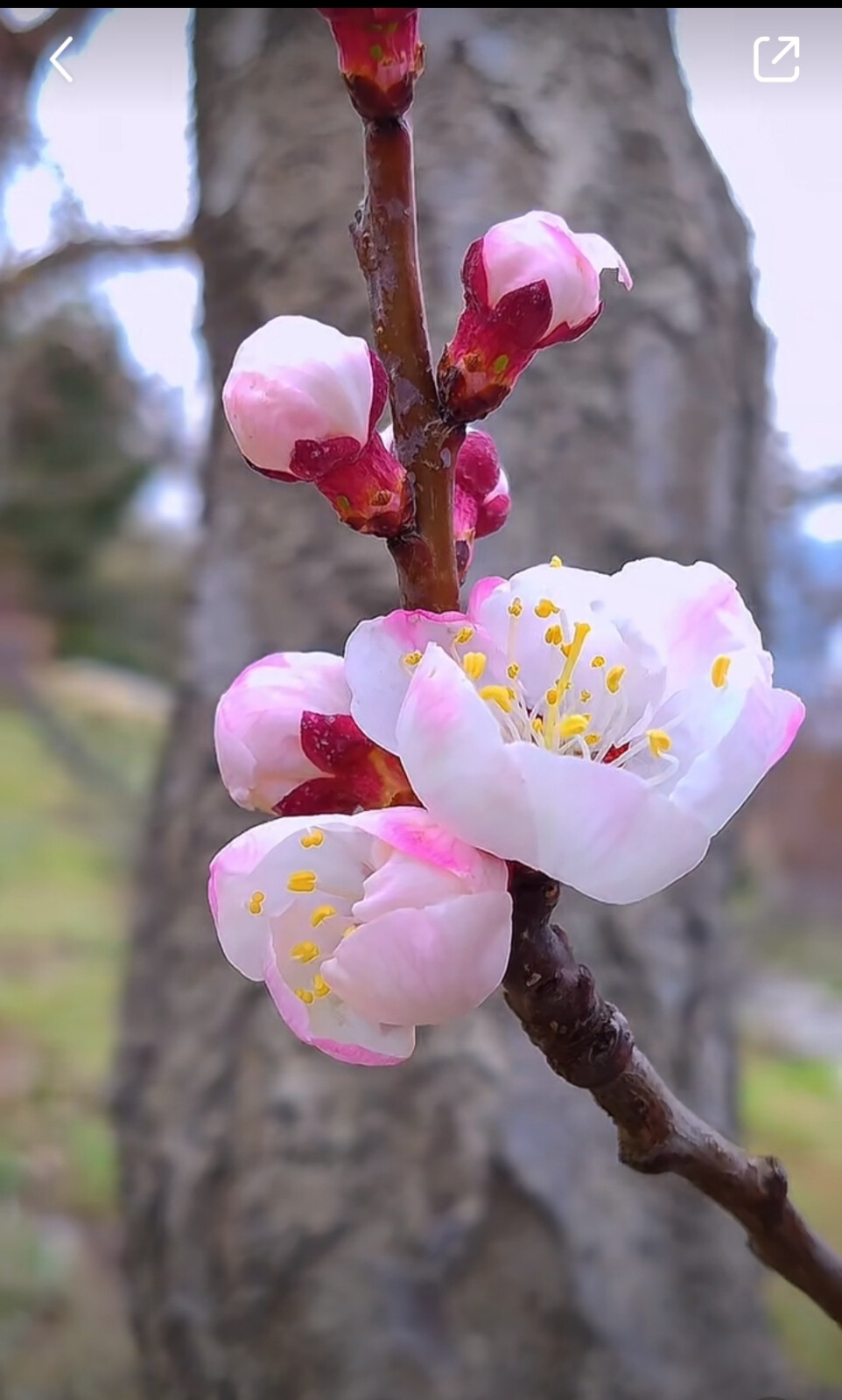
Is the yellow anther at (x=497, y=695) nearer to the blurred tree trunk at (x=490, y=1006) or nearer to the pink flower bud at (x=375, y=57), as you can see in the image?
the pink flower bud at (x=375, y=57)

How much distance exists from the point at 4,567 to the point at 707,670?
240 centimetres

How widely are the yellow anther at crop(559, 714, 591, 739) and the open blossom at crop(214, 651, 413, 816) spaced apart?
0.03m

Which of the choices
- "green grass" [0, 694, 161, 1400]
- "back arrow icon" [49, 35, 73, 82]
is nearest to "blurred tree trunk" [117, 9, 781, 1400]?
"back arrow icon" [49, 35, 73, 82]

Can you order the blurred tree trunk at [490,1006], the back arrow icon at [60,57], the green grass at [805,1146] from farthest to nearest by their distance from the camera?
1. the green grass at [805,1146]
2. the back arrow icon at [60,57]
3. the blurred tree trunk at [490,1006]

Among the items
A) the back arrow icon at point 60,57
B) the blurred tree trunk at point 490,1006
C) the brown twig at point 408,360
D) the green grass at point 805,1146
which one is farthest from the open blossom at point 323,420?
the green grass at point 805,1146

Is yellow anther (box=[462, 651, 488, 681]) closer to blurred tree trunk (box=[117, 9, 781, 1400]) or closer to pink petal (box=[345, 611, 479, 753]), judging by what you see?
pink petal (box=[345, 611, 479, 753])

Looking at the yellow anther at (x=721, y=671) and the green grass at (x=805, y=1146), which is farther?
the green grass at (x=805, y=1146)

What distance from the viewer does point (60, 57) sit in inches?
32.3

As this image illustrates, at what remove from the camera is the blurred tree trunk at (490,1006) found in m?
0.60

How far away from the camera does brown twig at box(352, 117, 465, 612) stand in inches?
6.4

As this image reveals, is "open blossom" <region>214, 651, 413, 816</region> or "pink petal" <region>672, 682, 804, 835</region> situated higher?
"pink petal" <region>672, 682, 804, 835</region>

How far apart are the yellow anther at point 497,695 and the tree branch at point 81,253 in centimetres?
104

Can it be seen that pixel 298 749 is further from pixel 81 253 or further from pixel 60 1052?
pixel 60 1052

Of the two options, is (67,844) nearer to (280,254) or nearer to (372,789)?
(280,254)
